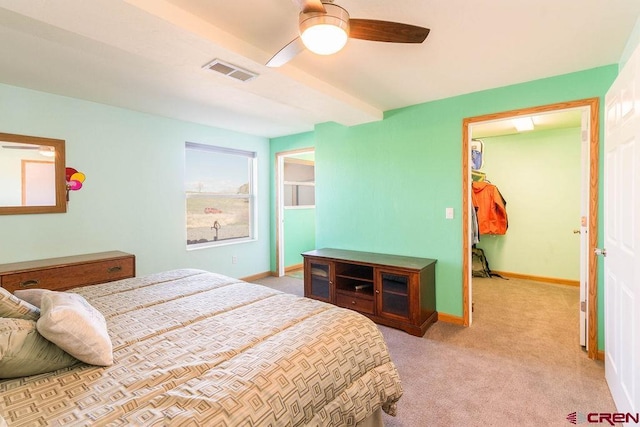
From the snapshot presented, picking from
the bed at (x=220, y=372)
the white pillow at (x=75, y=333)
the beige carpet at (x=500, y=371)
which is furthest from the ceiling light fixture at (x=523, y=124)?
the white pillow at (x=75, y=333)

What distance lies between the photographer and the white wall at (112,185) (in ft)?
9.42

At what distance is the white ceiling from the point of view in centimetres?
164

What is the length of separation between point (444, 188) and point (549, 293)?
2.44 meters

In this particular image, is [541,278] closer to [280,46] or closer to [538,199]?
[538,199]

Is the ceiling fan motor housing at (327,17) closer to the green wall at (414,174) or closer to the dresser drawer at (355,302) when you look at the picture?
the green wall at (414,174)

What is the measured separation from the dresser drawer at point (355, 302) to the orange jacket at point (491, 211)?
2.77 m

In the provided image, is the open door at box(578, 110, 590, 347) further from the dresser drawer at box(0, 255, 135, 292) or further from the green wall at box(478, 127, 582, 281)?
the dresser drawer at box(0, 255, 135, 292)

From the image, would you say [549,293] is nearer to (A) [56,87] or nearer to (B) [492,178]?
(B) [492,178]

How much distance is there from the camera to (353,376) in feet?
4.70

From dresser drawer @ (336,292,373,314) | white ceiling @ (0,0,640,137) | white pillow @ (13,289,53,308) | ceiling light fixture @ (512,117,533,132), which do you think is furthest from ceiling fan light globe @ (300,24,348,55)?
ceiling light fixture @ (512,117,533,132)

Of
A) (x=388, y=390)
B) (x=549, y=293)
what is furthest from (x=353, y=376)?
(x=549, y=293)

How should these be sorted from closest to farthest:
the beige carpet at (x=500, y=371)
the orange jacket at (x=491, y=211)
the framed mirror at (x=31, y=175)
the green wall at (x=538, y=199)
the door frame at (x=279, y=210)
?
the beige carpet at (x=500, y=371)
the framed mirror at (x=31, y=175)
the green wall at (x=538, y=199)
the orange jacket at (x=491, y=211)
the door frame at (x=279, y=210)

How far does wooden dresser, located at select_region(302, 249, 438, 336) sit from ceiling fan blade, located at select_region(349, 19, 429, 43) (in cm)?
200

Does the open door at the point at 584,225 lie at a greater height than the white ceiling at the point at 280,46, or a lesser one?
lesser
